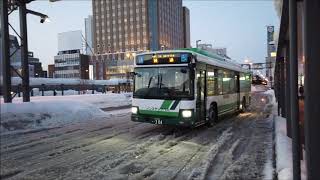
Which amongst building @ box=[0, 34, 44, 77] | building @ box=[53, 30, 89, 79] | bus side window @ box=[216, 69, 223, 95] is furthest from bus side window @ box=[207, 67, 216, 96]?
building @ box=[53, 30, 89, 79]

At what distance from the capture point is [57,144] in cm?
1183

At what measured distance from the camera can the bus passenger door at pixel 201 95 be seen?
1420 cm

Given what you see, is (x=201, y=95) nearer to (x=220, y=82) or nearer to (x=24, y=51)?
(x=220, y=82)

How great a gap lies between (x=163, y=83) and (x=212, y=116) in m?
3.50

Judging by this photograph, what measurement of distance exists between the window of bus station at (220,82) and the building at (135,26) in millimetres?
119740

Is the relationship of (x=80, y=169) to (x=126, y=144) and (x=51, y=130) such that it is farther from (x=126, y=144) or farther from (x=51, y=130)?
(x=51, y=130)

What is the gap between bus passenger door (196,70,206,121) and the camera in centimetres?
1420

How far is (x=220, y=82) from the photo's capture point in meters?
17.4

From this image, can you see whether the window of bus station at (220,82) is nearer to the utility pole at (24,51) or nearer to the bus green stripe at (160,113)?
the bus green stripe at (160,113)

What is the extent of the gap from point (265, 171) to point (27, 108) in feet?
38.1

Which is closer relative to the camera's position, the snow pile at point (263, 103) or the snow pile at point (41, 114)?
the snow pile at point (41, 114)

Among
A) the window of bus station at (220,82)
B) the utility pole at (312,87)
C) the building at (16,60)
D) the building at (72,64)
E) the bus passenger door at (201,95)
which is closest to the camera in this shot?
the utility pole at (312,87)

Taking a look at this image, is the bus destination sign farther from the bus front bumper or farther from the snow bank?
the snow bank

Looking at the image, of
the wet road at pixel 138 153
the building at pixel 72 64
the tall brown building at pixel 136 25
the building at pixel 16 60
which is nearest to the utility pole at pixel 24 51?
the building at pixel 16 60
